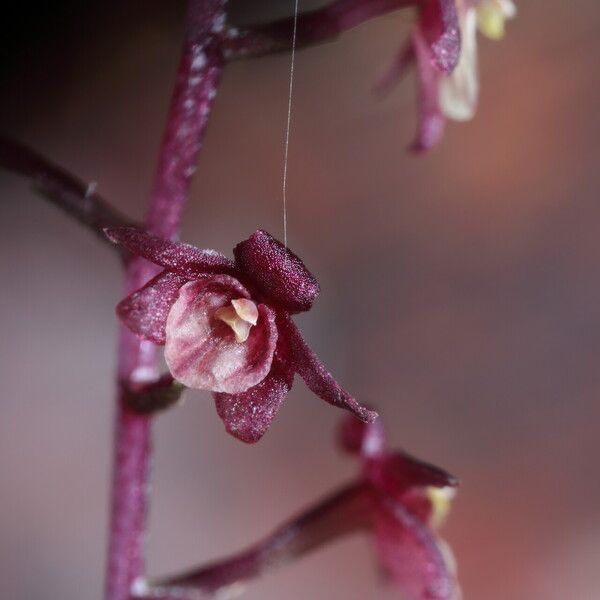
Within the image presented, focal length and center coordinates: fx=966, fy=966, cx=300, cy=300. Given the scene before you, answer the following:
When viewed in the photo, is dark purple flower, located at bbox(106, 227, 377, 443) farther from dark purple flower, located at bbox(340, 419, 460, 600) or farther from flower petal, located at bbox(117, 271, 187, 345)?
dark purple flower, located at bbox(340, 419, 460, 600)

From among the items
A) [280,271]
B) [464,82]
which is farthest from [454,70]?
[280,271]

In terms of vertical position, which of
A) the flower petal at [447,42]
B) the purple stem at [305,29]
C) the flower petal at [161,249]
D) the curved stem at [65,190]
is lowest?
the curved stem at [65,190]

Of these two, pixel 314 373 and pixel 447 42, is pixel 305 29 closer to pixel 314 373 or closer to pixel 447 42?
pixel 447 42

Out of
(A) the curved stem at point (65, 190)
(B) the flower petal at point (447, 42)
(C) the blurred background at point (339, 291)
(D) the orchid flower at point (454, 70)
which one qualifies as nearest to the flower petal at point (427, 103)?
(D) the orchid flower at point (454, 70)

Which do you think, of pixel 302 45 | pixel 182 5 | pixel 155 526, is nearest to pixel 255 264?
Answer: pixel 302 45

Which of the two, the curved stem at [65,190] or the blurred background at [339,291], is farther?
the blurred background at [339,291]

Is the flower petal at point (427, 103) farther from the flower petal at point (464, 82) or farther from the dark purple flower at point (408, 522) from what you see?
the dark purple flower at point (408, 522)

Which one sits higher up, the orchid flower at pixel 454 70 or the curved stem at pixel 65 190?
the orchid flower at pixel 454 70

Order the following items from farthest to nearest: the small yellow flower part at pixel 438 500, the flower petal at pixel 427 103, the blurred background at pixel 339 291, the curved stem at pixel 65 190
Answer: the blurred background at pixel 339 291
the small yellow flower part at pixel 438 500
the flower petal at pixel 427 103
the curved stem at pixel 65 190
